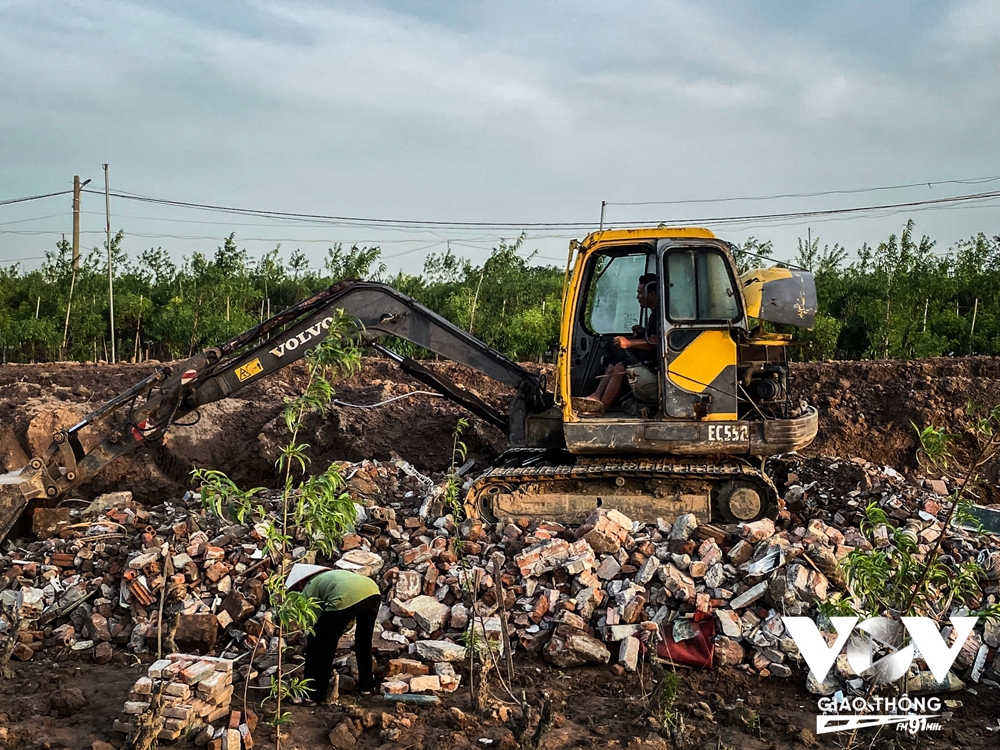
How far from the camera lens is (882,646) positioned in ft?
20.8

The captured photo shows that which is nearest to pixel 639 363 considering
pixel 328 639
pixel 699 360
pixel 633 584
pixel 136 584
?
pixel 699 360

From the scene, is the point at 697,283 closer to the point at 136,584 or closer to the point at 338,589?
the point at 338,589

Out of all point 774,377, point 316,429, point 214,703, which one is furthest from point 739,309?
point 316,429

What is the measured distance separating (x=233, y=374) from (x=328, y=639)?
3.64m

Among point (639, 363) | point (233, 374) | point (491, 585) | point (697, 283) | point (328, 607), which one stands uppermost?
point (697, 283)

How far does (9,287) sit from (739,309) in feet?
85.8

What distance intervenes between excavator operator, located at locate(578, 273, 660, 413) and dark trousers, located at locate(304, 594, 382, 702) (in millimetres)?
3236

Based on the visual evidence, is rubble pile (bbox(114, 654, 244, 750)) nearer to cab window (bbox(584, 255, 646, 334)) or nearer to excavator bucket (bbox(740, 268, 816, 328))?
cab window (bbox(584, 255, 646, 334))

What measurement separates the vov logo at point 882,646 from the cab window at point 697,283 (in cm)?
288

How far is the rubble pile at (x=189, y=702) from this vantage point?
5059mm

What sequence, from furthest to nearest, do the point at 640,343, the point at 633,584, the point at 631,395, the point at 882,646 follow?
1. the point at 631,395
2. the point at 640,343
3. the point at 633,584
4. the point at 882,646

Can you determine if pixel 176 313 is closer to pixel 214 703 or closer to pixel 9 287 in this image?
pixel 9 287

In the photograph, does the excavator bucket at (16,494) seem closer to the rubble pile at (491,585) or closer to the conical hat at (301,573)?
the rubble pile at (491,585)

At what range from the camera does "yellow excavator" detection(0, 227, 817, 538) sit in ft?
→ 26.5
